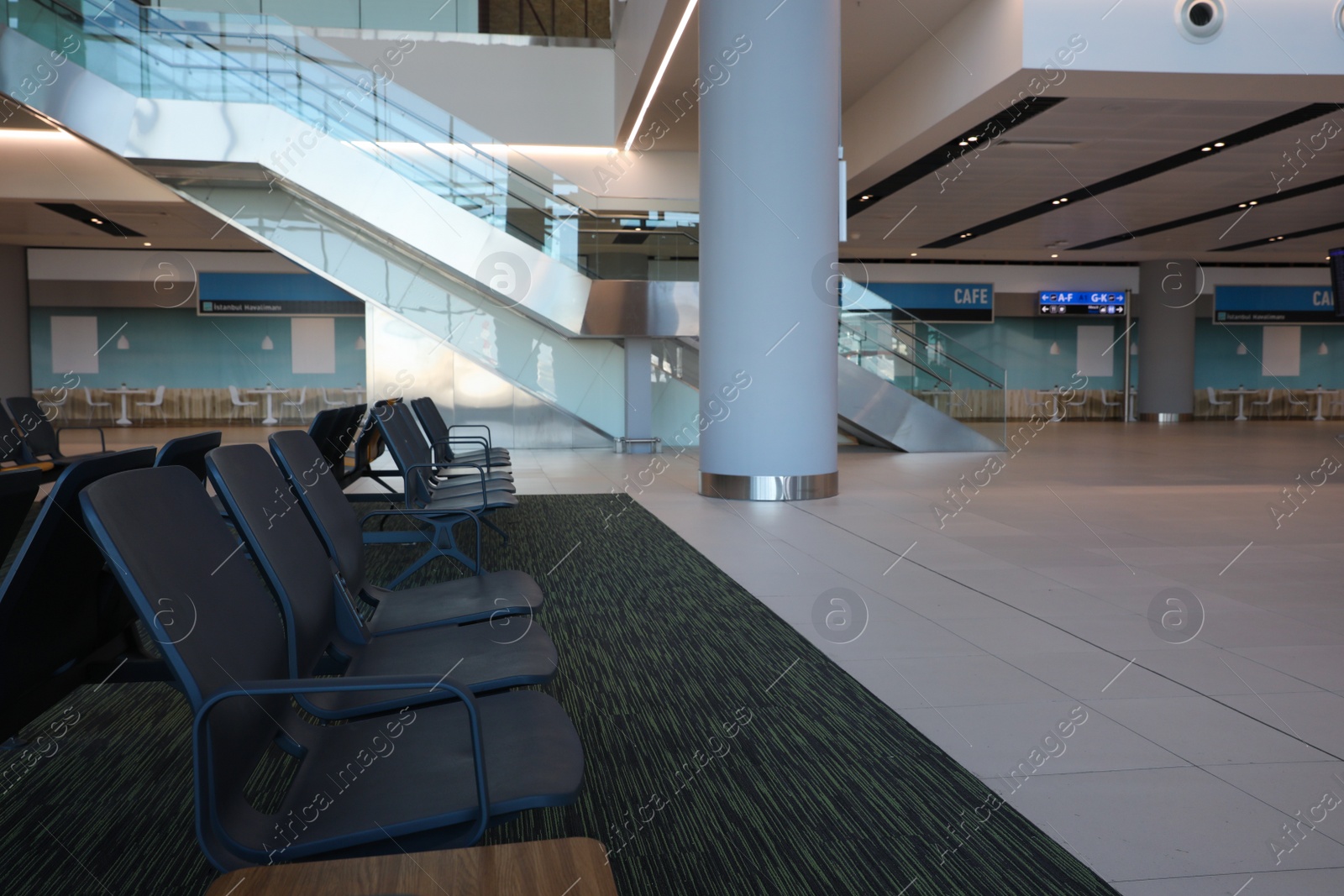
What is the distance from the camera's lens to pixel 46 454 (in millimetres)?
6914

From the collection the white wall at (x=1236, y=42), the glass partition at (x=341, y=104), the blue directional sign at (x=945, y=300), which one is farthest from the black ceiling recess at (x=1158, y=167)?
the glass partition at (x=341, y=104)

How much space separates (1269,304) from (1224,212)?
8428 mm

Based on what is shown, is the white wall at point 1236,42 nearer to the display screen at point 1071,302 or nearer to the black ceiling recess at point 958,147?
the black ceiling recess at point 958,147

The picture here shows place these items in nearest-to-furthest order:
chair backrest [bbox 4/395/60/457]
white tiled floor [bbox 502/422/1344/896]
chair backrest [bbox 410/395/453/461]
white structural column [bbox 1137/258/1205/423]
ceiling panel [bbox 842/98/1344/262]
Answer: white tiled floor [bbox 502/422/1344/896] → chair backrest [bbox 4/395/60/457] → chair backrest [bbox 410/395/453/461] → ceiling panel [bbox 842/98/1344/262] → white structural column [bbox 1137/258/1205/423]

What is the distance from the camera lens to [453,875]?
1.10 meters

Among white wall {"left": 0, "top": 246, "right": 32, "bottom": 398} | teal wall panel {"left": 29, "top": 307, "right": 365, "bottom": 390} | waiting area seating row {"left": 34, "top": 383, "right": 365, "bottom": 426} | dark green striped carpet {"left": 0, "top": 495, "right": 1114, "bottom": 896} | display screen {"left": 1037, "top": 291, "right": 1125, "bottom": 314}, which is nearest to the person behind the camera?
dark green striped carpet {"left": 0, "top": 495, "right": 1114, "bottom": 896}

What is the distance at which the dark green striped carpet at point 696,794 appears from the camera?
6.53 ft

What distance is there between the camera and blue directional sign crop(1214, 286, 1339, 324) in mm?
21844

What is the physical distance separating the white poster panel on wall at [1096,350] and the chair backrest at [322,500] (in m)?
22.1

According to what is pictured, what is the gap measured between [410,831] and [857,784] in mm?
1322

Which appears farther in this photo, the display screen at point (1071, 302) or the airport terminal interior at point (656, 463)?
the display screen at point (1071, 302)

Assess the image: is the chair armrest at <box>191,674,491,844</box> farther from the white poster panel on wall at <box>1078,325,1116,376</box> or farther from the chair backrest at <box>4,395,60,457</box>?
the white poster panel on wall at <box>1078,325,1116,376</box>

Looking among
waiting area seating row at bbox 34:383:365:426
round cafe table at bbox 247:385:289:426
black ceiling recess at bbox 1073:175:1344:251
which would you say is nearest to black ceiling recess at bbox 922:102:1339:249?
black ceiling recess at bbox 1073:175:1344:251

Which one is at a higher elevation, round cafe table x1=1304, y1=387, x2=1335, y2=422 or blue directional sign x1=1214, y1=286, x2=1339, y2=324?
blue directional sign x1=1214, y1=286, x2=1339, y2=324
